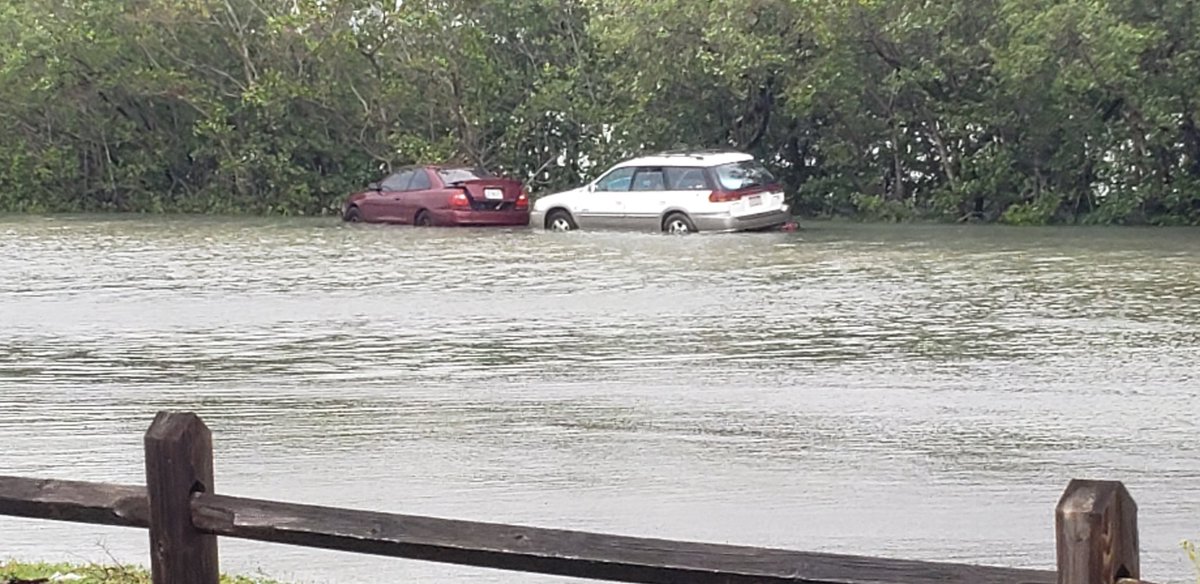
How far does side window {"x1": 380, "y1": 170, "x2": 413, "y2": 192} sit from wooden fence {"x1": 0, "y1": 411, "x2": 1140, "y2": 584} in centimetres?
2659

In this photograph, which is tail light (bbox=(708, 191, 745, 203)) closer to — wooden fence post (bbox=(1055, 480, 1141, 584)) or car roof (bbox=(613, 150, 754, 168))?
car roof (bbox=(613, 150, 754, 168))

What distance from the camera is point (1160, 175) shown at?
27953 mm

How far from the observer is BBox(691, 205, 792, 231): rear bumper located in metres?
26.9

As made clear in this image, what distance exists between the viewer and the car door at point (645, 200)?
1089 inches

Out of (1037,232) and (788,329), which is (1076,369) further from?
(1037,232)

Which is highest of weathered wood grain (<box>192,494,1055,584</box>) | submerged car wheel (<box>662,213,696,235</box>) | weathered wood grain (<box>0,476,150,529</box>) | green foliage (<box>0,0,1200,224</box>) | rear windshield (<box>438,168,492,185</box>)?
green foliage (<box>0,0,1200,224</box>)

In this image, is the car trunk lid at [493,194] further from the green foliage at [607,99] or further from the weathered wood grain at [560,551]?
the weathered wood grain at [560,551]

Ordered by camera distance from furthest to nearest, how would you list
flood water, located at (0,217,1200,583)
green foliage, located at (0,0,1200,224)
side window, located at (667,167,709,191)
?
green foliage, located at (0,0,1200,224) < side window, located at (667,167,709,191) < flood water, located at (0,217,1200,583)

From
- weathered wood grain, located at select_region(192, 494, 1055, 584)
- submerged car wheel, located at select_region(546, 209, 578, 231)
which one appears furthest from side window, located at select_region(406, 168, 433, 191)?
weathered wood grain, located at select_region(192, 494, 1055, 584)

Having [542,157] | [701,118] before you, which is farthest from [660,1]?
[542,157]

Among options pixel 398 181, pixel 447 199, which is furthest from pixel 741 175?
pixel 398 181

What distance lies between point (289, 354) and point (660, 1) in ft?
54.3

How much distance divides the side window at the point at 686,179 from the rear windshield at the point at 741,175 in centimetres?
27

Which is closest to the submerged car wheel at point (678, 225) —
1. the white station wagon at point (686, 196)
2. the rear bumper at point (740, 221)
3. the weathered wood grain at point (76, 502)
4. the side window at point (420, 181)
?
the white station wagon at point (686, 196)
